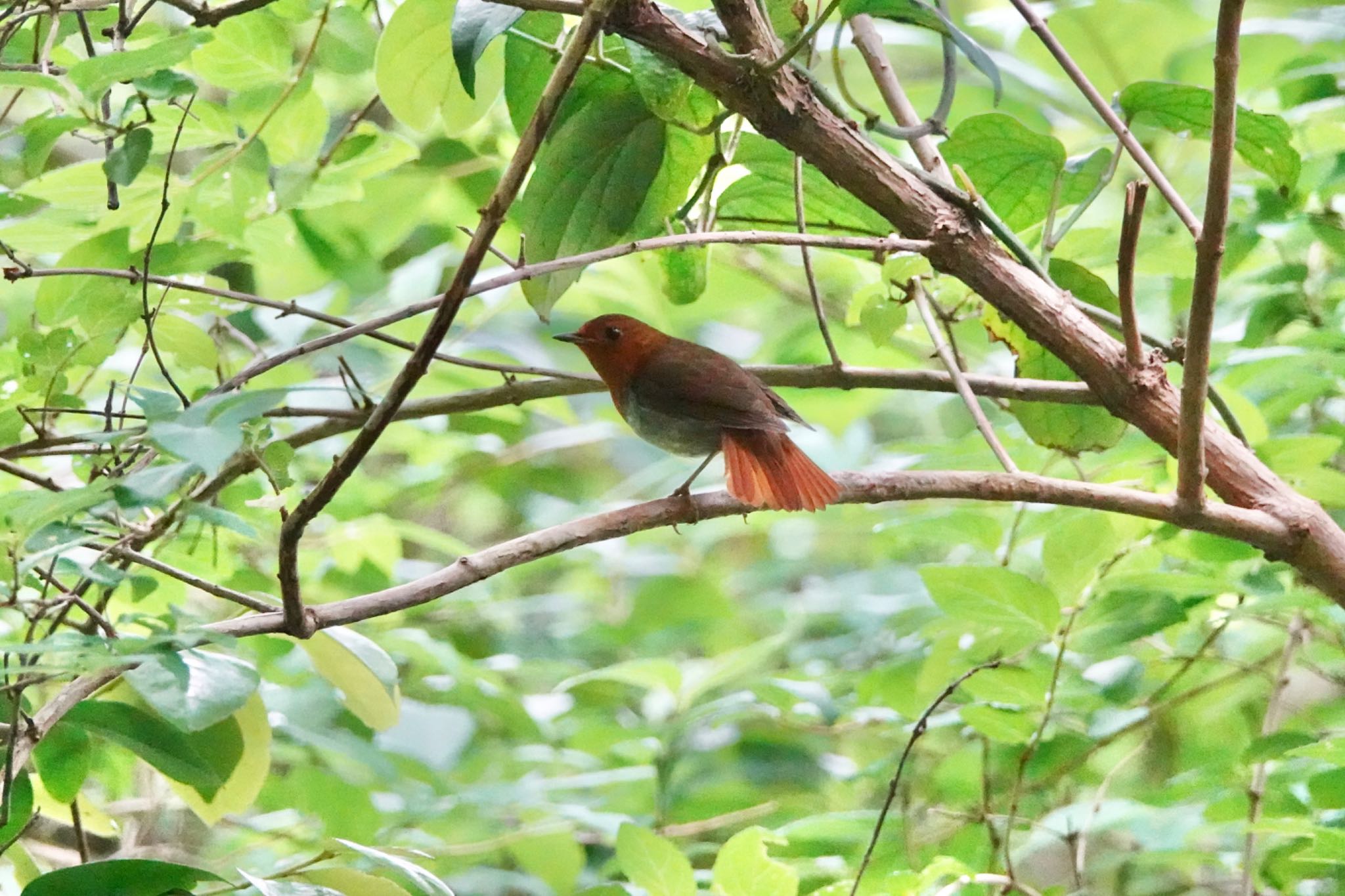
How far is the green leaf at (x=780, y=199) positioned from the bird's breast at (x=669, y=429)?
61 centimetres

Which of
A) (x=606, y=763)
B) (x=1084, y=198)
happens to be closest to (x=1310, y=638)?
(x=1084, y=198)

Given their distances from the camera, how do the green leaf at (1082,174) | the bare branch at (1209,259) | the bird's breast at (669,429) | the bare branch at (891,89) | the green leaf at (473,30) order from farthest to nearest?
1. the bird's breast at (669,429)
2. the green leaf at (1082,174)
3. the bare branch at (891,89)
4. the green leaf at (473,30)
5. the bare branch at (1209,259)

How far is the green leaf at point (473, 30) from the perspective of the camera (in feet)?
4.30

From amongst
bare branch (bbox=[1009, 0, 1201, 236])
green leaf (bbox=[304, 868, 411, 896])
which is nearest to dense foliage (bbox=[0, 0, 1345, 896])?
green leaf (bbox=[304, 868, 411, 896])

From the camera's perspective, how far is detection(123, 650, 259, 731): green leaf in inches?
38.3

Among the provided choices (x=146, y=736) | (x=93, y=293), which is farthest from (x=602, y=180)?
(x=146, y=736)

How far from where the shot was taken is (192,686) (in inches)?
40.3

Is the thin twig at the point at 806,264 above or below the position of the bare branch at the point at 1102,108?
below

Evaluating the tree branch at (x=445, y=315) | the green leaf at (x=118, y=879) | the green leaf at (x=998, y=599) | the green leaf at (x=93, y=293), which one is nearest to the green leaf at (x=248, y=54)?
the green leaf at (x=93, y=293)

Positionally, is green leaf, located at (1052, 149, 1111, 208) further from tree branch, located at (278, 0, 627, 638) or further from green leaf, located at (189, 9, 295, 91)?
green leaf, located at (189, 9, 295, 91)

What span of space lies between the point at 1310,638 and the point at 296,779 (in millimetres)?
2077

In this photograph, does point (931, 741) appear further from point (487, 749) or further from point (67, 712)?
point (67, 712)

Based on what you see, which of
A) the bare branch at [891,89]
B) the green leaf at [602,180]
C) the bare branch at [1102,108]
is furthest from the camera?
the bare branch at [891,89]

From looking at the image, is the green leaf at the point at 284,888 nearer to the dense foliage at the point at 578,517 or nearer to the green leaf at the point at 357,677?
the dense foliage at the point at 578,517
